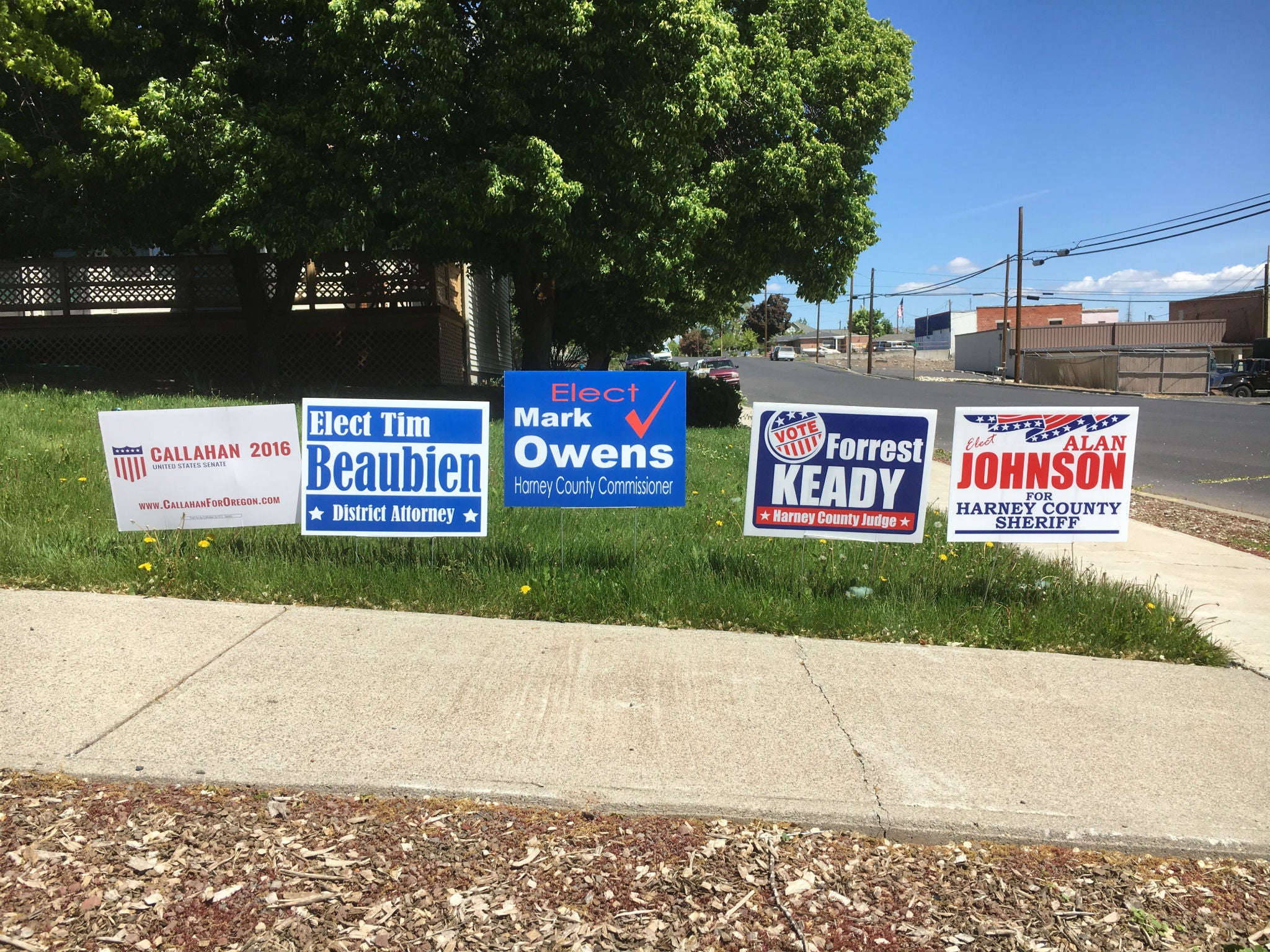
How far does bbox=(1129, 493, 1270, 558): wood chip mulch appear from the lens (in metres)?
9.02

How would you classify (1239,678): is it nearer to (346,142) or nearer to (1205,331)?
(346,142)

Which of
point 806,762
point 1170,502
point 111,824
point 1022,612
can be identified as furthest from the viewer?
point 1170,502

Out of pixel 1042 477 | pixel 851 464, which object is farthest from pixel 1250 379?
pixel 851 464

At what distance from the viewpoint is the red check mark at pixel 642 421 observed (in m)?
6.07

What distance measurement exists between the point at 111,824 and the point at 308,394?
13276 millimetres

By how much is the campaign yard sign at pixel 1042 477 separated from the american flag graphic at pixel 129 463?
5320 mm

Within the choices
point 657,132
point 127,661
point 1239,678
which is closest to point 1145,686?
point 1239,678

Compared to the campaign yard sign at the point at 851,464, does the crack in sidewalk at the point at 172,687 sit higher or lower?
lower

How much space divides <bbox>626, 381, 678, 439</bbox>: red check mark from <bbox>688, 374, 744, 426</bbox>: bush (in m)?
11.8

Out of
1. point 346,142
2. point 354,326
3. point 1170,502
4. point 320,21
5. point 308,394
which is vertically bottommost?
point 1170,502

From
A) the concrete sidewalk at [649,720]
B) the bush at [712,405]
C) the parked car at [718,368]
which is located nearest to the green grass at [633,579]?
the concrete sidewalk at [649,720]

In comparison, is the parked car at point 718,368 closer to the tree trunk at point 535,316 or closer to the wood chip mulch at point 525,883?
the tree trunk at point 535,316

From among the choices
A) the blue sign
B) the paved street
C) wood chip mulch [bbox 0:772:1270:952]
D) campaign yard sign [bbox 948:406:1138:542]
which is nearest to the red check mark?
the blue sign

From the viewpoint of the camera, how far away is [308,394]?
15664 mm
